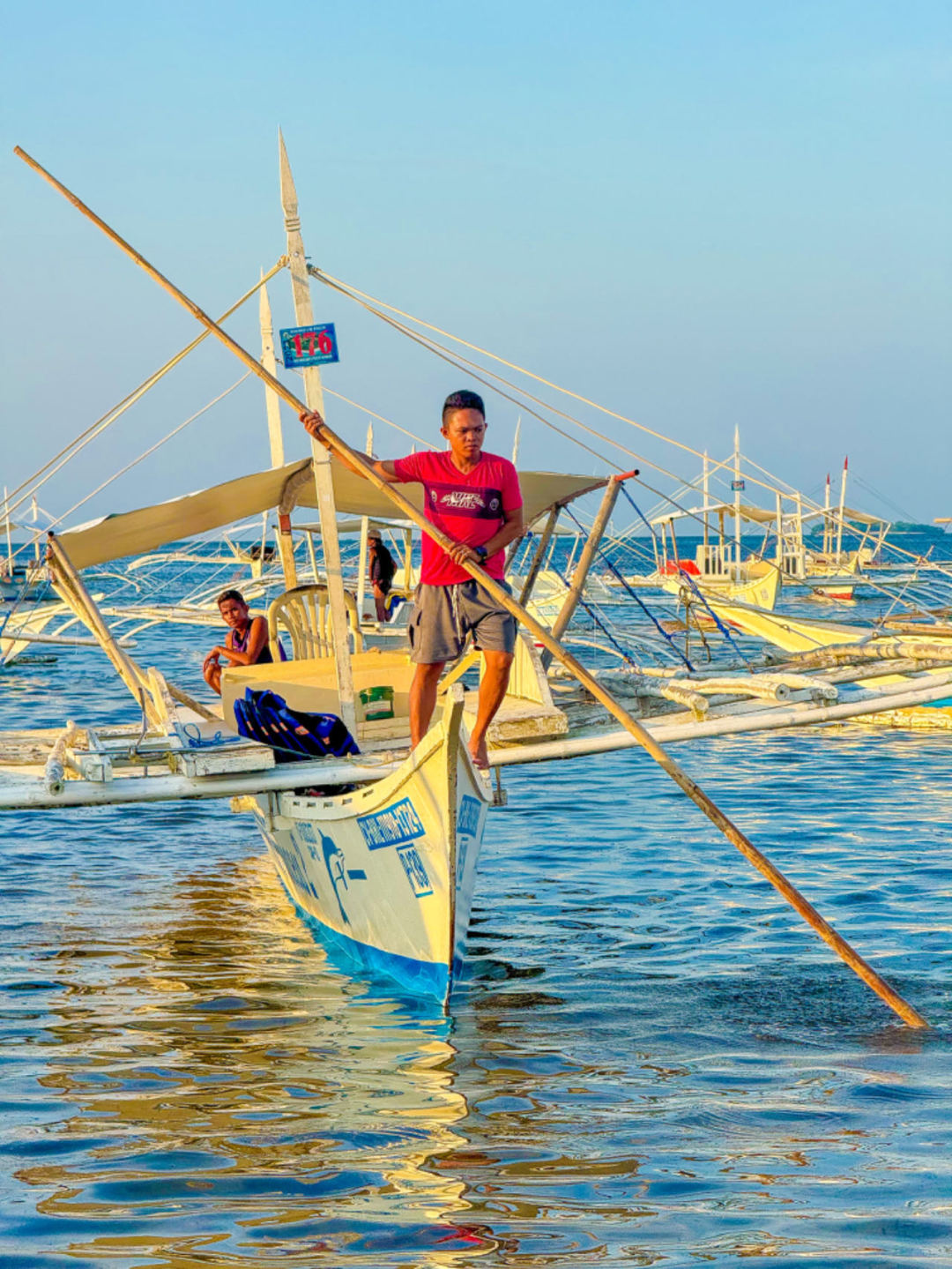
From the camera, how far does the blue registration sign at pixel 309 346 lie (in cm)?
766

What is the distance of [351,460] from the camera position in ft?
21.7

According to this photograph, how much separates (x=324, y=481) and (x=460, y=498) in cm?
127

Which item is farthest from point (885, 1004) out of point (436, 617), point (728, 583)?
point (728, 583)

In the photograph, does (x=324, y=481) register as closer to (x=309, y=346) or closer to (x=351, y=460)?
(x=309, y=346)

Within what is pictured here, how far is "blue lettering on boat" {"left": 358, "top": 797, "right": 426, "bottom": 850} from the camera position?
6652 mm

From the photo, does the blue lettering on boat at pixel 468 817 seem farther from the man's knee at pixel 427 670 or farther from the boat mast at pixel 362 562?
the boat mast at pixel 362 562

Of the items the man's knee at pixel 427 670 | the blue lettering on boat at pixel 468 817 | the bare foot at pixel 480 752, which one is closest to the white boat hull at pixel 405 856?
the blue lettering on boat at pixel 468 817

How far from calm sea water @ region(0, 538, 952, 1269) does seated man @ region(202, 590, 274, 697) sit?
181 cm

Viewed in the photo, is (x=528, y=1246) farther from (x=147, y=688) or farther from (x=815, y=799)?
(x=815, y=799)

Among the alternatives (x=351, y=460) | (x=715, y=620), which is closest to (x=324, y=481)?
(x=351, y=460)

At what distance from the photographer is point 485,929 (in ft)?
29.3

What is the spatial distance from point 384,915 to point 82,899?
147 inches

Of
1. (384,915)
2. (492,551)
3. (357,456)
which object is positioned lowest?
(384,915)

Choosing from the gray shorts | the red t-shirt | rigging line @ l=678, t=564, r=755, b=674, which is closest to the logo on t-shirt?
the red t-shirt
